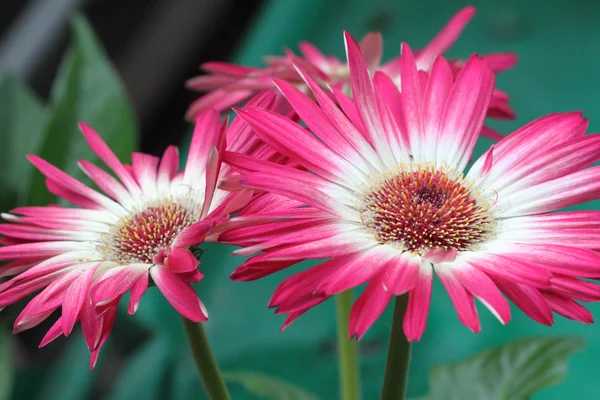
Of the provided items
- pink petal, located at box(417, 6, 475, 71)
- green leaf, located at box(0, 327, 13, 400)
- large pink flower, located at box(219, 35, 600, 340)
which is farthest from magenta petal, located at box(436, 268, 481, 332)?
green leaf, located at box(0, 327, 13, 400)

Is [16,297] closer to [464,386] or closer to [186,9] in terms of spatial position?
[464,386]

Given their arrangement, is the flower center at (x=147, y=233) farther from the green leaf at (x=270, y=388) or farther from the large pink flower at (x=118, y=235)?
the green leaf at (x=270, y=388)

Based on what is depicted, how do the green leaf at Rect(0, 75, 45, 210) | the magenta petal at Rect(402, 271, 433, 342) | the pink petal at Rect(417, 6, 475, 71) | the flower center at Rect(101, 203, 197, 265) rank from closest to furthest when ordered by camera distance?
the magenta petal at Rect(402, 271, 433, 342)
the flower center at Rect(101, 203, 197, 265)
the pink petal at Rect(417, 6, 475, 71)
the green leaf at Rect(0, 75, 45, 210)

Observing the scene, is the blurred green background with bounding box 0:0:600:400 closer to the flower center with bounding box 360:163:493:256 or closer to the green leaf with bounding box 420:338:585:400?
the green leaf with bounding box 420:338:585:400

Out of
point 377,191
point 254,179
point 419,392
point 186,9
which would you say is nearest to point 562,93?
point 419,392

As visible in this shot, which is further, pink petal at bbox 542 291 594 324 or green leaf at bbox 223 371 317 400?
green leaf at bbox 223 371 317 400

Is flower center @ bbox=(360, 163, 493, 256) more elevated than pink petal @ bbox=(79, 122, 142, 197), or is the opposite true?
pink petal @ bbox=(79, 122, 142, 197)
